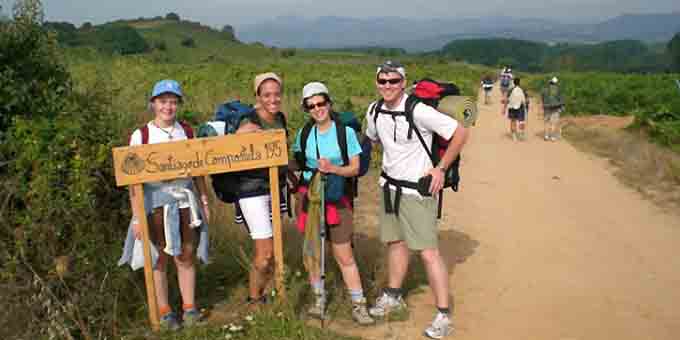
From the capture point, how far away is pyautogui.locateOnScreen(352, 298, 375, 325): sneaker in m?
4.20

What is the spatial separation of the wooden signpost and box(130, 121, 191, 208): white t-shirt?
12cm

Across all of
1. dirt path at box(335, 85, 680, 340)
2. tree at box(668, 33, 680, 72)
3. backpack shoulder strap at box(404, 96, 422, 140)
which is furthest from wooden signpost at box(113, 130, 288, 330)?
tree at box(668, 33, 680, 72)

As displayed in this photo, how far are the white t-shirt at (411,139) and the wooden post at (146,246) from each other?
5.83ft

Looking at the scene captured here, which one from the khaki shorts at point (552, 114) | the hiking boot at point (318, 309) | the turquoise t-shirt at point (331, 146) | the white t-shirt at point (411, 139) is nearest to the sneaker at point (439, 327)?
the hiking boot at point (318, 309)

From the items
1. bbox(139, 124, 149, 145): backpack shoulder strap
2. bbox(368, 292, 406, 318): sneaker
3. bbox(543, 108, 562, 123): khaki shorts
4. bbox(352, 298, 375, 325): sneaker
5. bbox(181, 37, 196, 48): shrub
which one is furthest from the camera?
bbox(181, 37, 196, 48): shrub

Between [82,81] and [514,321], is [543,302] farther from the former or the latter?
[82,81]

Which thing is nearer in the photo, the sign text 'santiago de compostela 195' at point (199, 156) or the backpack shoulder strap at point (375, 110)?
the sign text 'santiago de compostela 195' at point (199, 156)

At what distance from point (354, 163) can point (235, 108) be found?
100 cm

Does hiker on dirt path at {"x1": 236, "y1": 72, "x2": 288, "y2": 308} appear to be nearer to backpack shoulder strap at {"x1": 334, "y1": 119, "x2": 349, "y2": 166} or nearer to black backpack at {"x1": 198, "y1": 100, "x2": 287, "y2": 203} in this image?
black backpack at {"x1": 198, "y1": 100, "x2": 287, "y2": 203}

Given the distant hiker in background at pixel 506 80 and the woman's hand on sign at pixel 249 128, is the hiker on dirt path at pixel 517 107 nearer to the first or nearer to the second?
the distant hiker in background at pixel 506 80

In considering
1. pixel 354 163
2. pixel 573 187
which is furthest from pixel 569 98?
pixel 354 163

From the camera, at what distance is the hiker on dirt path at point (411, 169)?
3.77 meters

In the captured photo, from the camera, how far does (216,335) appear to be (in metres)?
3.89

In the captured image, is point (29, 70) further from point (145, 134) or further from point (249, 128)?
point (249, 128)
